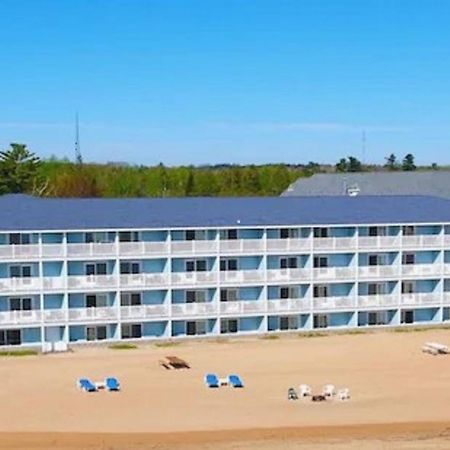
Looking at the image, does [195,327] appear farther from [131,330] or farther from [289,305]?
[289,305]

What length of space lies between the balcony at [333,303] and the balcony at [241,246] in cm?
471

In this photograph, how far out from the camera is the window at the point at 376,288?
5525 cm

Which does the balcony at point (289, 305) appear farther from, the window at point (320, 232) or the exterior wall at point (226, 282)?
the window at point (320, 232)

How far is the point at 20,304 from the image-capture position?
49.3 meters

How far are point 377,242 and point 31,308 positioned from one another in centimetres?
2075

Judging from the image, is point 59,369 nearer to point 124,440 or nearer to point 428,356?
point 124,440

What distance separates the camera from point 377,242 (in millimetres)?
54875

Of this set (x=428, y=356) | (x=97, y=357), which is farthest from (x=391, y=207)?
(x=97, y=357)

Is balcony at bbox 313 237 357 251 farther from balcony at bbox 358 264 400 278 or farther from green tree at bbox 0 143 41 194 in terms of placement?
green tree at bbox 0 143 41 194

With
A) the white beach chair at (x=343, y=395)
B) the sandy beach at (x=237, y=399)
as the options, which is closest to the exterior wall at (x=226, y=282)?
the sandy beach at (x=237, y=399)

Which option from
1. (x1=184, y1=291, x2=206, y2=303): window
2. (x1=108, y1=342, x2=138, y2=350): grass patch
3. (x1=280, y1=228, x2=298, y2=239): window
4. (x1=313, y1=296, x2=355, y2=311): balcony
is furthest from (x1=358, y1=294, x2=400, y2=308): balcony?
(x1=108, y1=342, x2=138, y2=350): grass patch

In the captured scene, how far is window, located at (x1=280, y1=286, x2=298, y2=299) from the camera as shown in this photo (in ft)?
177

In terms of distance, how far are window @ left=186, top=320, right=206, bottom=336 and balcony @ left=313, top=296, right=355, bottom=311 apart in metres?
6.75

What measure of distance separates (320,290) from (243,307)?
16.4 ft
